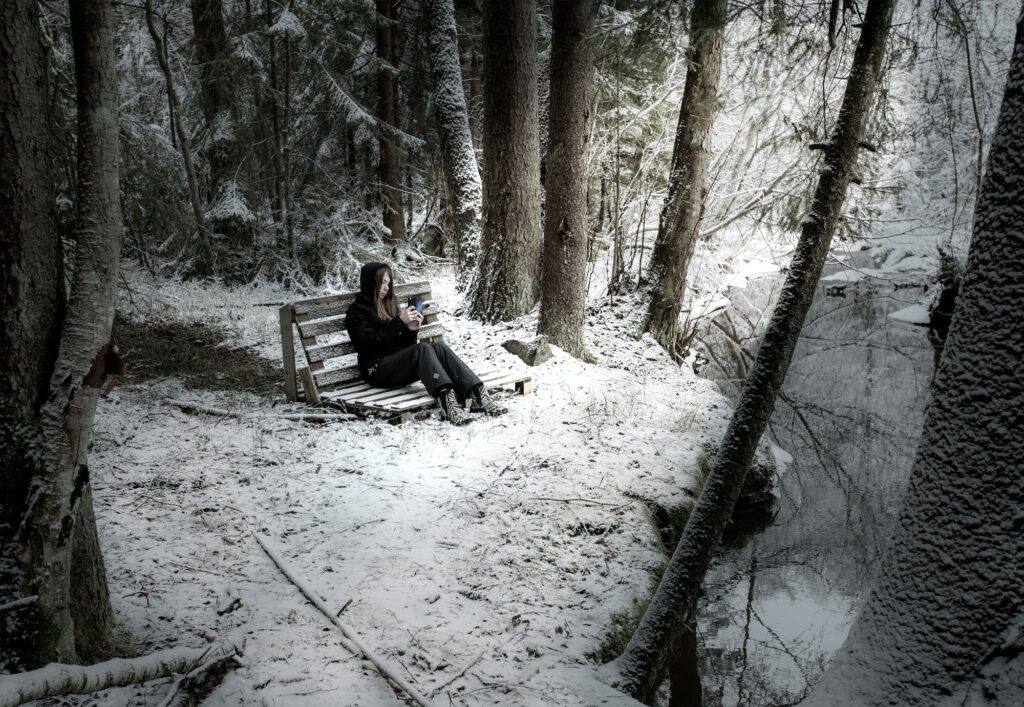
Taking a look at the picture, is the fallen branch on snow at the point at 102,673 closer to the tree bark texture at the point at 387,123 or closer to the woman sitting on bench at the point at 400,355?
the woman sitting on bench at the point at 400,355

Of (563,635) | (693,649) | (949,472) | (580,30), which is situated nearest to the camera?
(949,472)

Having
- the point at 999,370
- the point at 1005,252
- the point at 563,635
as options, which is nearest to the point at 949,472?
the point at 999,370

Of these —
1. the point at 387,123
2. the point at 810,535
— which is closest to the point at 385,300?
the point at 810,535

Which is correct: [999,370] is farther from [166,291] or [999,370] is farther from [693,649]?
[166,291]

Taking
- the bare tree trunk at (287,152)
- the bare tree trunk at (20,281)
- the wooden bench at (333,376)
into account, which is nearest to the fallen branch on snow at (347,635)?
the bare tree trunk at (20,281)

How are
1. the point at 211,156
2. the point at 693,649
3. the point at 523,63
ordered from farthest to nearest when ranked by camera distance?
1. the point at 211,156
2. the point at 523,63
3. the point at 693,649

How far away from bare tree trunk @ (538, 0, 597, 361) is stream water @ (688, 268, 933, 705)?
2.68 m

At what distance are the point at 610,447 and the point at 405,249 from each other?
9.07 m

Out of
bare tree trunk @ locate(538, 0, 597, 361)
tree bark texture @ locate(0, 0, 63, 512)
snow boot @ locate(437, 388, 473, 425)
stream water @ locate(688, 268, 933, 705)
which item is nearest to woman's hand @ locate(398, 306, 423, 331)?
snow boot @ locate(437, 388, 473, 425)

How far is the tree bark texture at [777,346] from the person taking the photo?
3.44 meters

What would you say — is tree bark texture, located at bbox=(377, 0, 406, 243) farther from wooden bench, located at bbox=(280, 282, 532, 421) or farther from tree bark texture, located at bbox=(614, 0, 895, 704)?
tree bark texture, located at bbox=(614, 0, 895, 704)

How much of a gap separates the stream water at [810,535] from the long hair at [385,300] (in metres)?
3.79

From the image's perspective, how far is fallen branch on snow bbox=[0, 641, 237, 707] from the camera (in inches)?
77.1

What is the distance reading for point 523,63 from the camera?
27.0ft
